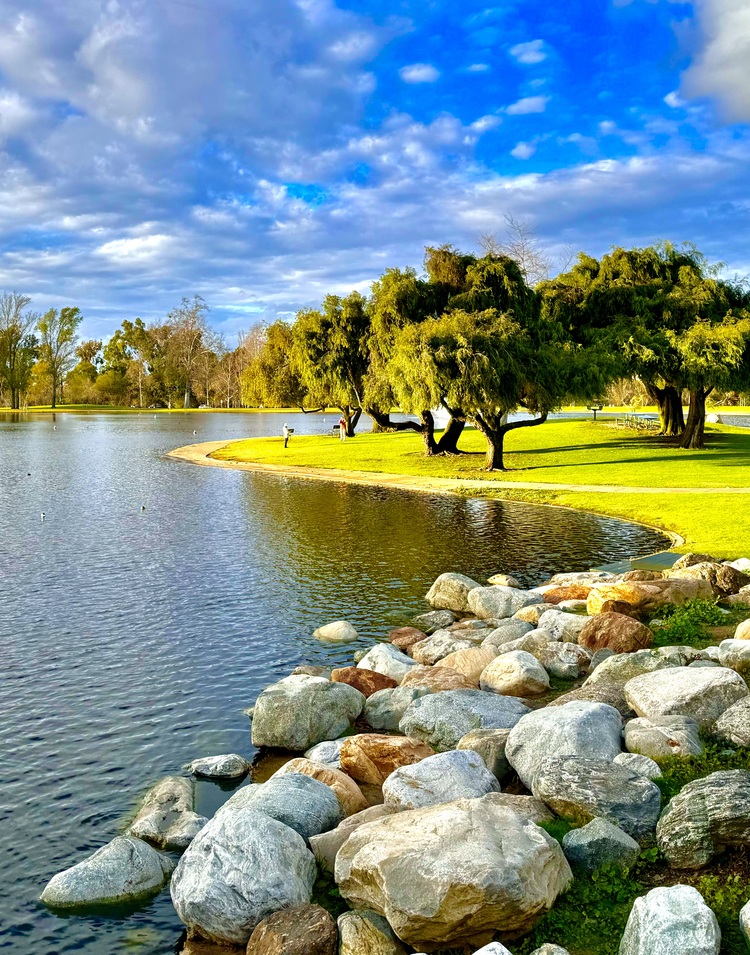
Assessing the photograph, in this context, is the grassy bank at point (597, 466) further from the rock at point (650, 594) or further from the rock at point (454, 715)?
the rock at point (454, 715)

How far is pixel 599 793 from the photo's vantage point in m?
7.75

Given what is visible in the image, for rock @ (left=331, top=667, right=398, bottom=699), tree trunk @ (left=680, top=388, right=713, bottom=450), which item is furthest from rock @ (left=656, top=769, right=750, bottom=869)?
tree trunk @ (left=680, top=388, right=713, bottom=450)

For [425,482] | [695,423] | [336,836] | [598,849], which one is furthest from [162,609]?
[695,423]

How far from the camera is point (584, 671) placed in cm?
1264

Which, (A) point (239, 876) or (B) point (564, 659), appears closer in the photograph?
(A) point (239, 876)

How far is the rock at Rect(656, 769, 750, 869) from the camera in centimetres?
699

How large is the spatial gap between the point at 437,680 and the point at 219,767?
11.4 feet

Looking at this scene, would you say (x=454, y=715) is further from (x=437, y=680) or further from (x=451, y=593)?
(x=451, y=593)

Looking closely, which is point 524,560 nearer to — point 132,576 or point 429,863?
point 132,576

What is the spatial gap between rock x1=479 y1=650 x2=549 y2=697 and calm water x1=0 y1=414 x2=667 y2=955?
3.17 meters

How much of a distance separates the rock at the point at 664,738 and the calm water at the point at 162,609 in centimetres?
490

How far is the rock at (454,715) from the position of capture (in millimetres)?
10219

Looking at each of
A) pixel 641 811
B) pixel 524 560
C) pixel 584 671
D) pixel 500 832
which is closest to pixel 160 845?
pixel 500 832

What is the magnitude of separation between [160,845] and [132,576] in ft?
40.4
